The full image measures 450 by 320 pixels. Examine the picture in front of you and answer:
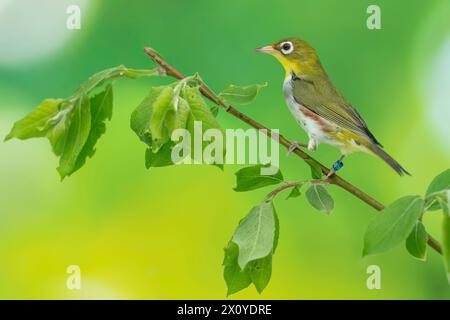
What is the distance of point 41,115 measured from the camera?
540 millimetres

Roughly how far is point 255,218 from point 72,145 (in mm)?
169

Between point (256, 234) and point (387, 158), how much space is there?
318 mm

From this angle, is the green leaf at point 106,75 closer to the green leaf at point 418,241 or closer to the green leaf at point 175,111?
the green leaf at point 175,111

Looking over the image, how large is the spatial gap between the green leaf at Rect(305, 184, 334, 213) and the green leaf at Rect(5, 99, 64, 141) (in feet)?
0.88

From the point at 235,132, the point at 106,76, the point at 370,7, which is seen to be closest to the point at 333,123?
the point at 235,132

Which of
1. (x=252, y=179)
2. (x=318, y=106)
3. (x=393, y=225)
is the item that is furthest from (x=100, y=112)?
(x=318, y=106)

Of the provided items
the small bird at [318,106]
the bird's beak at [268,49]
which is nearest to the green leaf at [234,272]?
the small bird at [318,106]

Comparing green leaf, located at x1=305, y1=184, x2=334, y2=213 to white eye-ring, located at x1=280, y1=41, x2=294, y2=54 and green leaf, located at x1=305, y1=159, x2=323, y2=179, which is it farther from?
white eye-ring, located at x1=280, y1=41, x2=294, y2=54

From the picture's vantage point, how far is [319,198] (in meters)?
0.64

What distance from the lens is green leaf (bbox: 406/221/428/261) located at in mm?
519

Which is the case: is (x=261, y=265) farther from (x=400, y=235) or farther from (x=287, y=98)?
(x=287, y=98)

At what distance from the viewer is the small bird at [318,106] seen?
2.71 ft

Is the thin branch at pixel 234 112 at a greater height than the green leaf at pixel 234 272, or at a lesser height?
greater

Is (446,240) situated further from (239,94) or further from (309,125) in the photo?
(309,125)
